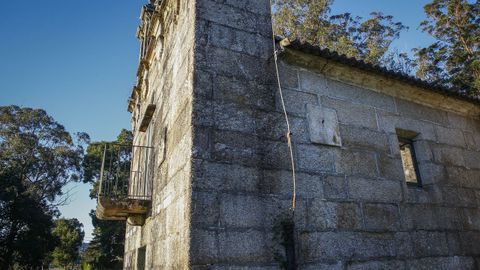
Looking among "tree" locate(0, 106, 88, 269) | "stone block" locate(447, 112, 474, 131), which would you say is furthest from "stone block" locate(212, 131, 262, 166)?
"tree" locate(0, 106, 88, 269)

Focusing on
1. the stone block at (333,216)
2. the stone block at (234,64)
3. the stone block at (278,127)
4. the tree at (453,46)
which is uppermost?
the tree at (453,46)

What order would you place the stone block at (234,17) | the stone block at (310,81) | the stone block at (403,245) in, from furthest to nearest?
the stone block at (310,81)
the stone block at (403,245)
the stone block at (234,17)

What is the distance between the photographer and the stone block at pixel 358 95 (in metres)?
4.23

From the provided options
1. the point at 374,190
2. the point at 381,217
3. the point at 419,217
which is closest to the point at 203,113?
the point at 374,190

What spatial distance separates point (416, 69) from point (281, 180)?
466 inches

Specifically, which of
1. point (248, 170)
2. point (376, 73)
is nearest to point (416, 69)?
point (376, 73)

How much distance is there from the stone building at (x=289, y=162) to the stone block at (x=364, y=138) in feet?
0.05

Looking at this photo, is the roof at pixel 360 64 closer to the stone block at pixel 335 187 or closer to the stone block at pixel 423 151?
the stone block at pixel 423 151

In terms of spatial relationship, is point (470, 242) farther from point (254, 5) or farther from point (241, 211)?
point (254, 5)

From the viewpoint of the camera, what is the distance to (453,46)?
1170 centimetres

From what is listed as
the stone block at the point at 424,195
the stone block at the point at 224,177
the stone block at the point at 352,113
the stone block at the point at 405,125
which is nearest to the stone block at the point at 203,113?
the stone block at the point at 224,177

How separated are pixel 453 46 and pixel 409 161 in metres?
9.19

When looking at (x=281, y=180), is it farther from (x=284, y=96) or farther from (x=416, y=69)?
(x=416, y=69)

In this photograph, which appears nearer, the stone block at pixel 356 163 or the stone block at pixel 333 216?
the stone block at pixel 333 216
